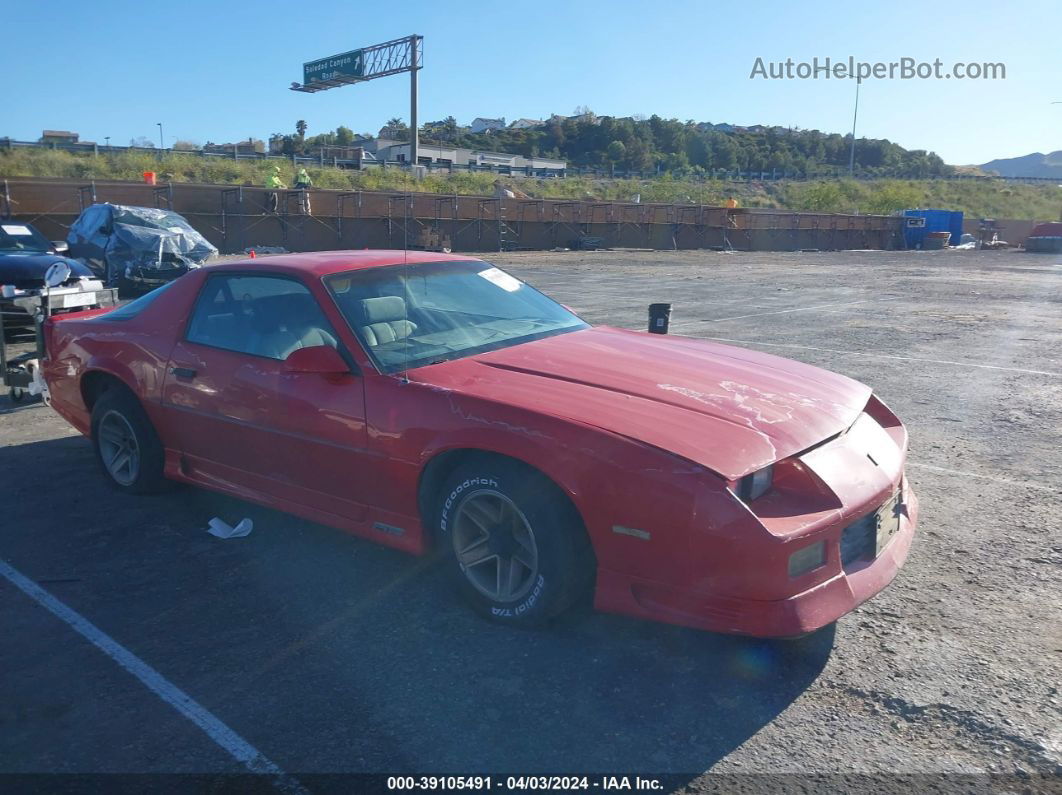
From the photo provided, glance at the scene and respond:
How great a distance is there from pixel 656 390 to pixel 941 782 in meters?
1.71

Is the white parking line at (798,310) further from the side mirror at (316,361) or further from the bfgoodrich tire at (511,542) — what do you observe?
the bfgoodrich tire at (511,542)

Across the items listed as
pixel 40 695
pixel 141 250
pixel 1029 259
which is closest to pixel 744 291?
pixel 141 250

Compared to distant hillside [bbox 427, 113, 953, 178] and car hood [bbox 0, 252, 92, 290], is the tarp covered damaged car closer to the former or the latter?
car hood [bbox 0, 252, 92, 290]

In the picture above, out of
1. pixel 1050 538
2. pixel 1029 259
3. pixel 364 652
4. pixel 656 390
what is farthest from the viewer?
pixel 1029 259

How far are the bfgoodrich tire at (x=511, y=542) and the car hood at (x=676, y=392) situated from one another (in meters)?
0.30

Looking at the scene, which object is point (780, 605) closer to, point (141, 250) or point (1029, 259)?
point (141, 250)

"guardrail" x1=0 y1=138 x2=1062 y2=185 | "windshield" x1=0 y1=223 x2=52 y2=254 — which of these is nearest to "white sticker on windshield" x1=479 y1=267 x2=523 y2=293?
"windshield" x1=0 y1=223 x2=52 y2=254

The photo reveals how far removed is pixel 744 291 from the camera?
18.6m

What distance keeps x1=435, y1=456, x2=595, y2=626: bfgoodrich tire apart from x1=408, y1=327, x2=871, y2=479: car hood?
0.30m

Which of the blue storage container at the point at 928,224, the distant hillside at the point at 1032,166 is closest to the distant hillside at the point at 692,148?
the distant hillside at the point at 1032,166

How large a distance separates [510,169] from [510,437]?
6886 cm

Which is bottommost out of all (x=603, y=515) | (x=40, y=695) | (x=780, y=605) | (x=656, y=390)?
(x=40, y=695)

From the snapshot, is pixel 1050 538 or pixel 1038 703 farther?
pixel 1050 538

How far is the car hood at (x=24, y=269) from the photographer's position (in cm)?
1028
